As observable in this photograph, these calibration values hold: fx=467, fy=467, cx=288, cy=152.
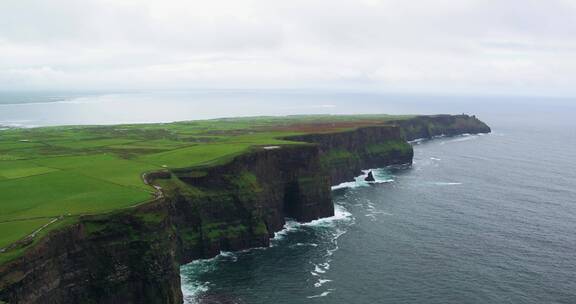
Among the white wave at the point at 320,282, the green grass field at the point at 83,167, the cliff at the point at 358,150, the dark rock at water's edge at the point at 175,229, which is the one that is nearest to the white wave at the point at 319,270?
the white wave at the point at 320,282

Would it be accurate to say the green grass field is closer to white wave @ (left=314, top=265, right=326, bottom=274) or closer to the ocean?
the ocean

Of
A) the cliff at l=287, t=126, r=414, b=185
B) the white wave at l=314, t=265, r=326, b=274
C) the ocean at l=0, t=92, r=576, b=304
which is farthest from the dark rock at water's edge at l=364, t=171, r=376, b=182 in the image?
the white wave at l=314, t=265, r=326, b=274

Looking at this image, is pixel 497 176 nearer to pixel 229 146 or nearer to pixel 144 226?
pixel 229 146

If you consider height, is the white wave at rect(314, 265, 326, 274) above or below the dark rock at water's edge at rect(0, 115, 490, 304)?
below

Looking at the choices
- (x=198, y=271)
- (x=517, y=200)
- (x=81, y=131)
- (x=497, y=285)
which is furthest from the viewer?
(x=81, y=131)

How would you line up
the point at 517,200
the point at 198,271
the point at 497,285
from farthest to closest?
1. the point at 517,200
2. the point at 198,271
3. the point at 497,285

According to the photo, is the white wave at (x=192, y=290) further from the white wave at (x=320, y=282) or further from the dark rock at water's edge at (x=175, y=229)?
the white wave at (x=320, y=282)

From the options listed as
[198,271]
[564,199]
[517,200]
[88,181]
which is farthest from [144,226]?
[564,199]
